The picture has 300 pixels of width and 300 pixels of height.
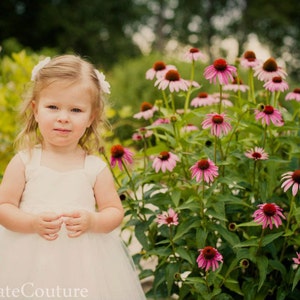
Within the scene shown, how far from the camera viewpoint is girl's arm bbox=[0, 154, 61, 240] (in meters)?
1.70

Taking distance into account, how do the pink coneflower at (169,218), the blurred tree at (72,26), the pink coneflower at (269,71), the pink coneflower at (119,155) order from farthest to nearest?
1. the blurred tree at (72,26)
2. the pink coneflower at (269,71)
3. the pink coneflower at (119,155)
4. the pink coneflower at (169,218)

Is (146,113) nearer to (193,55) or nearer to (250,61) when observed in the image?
(193,55)

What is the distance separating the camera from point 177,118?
88.7 inches

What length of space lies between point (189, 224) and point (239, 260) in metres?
0.25

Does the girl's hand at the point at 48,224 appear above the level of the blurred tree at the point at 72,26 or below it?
above

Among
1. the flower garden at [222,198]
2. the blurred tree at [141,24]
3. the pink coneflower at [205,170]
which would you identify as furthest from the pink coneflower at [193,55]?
the blurred tree at [141,24]

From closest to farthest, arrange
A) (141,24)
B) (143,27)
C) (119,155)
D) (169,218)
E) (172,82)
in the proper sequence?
(169,218) < (119,155) < (172,82) < (141,24) < (143,27)

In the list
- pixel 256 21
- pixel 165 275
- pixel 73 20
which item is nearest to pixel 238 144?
pixel 165 275

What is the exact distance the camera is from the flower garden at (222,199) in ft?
6.68

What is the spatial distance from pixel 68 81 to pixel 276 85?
887 mm

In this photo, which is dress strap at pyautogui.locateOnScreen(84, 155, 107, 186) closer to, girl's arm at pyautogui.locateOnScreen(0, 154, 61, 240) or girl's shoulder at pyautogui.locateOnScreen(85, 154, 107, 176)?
girl's shoulder at pyautogui.locateOnScreen(85, 154, 107, 176)

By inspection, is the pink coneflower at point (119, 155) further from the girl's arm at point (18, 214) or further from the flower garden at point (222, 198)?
the girl's arm at point (18, 214)

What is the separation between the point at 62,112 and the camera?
1.84m

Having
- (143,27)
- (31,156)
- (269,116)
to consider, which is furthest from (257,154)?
(143,27)
